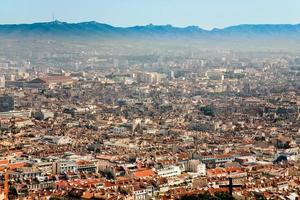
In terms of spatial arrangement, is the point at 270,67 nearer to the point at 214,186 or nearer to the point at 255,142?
the point at 255,142

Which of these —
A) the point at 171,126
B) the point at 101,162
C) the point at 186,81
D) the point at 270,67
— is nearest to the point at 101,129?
the point at 171,126

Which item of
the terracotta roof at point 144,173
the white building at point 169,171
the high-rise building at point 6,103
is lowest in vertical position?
the high-rise building at point 6,103

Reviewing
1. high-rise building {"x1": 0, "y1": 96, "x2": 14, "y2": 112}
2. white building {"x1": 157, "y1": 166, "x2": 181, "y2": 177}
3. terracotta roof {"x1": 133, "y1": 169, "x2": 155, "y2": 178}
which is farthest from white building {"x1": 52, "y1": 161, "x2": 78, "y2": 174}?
high-rise building {"x1": 0, "y1": 96, "x2": 14, "y2": 112}

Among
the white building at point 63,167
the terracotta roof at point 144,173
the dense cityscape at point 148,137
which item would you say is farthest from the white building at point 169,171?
the white building at point 63,167

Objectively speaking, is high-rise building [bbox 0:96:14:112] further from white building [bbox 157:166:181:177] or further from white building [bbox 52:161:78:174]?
white building [bbox 157:166:181:177]

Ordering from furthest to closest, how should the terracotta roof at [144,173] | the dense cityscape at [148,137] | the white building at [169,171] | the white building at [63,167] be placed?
the white building at [63,167] < the white building at [169,171] < the terracotta roof at [144,173] < the dense cityscape at [148,137]

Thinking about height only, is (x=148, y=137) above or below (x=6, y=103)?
above

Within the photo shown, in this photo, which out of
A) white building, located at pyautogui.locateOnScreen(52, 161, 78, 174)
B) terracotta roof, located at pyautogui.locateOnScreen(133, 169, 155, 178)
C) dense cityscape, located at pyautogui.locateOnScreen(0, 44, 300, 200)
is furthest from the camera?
white building, located at pyautogui.locateOnScreen(52, 161, 78, 174)

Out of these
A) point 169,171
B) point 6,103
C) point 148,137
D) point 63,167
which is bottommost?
point 6,103

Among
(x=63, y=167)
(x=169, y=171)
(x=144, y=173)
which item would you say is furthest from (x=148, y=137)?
(x=144, y=173)

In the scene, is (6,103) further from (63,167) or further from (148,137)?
(63,167)

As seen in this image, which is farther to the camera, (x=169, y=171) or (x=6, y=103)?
(x=6, y=103)

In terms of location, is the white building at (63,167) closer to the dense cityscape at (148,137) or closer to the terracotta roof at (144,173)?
the dense cityscape at (148,137)
